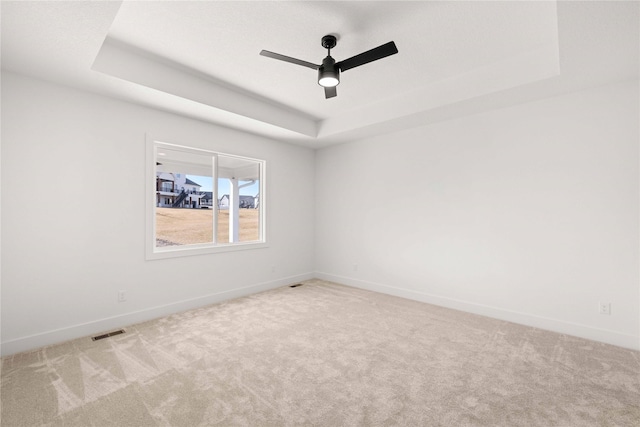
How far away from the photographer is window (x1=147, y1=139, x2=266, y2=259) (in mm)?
3641

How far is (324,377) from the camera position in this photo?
7.29ft

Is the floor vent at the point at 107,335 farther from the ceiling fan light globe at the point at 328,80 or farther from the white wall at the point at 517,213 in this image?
the white wall at the point at 517,213

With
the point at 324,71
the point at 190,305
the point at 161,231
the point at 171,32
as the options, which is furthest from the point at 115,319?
the point at 324,71

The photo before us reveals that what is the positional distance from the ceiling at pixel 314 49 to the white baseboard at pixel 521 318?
8.10ft

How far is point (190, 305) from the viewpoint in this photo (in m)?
3.77

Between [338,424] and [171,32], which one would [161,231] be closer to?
[171,32]

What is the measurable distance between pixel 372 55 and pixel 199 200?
3.09 metres

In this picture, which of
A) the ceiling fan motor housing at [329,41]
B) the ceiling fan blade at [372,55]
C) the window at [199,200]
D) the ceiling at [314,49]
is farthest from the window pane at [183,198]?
the ceiling fan blade at [372,55]

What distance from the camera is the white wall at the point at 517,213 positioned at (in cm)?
283

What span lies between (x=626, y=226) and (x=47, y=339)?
5.70 m

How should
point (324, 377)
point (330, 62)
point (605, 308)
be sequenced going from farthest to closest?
point (605, 308), point (330, 62), point (324, 377)

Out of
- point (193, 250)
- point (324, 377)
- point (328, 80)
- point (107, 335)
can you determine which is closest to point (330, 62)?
point (328, 80)

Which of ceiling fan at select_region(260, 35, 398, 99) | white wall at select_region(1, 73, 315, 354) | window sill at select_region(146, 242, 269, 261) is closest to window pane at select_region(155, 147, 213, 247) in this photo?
window sill at select_region(146, 242, 269, 261)

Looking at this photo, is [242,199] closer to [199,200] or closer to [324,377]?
[199,200]
